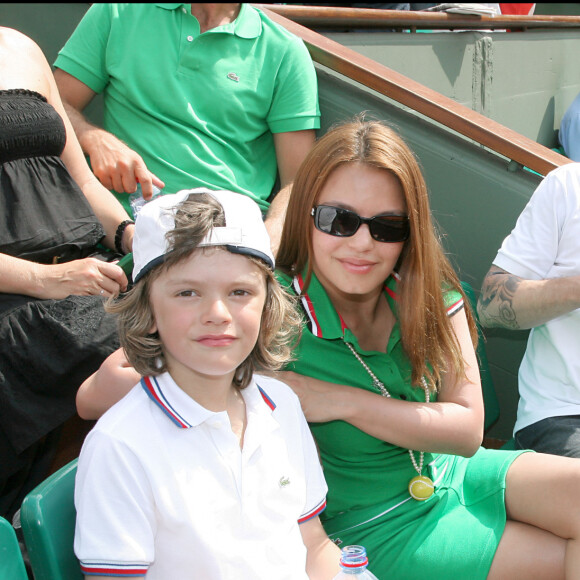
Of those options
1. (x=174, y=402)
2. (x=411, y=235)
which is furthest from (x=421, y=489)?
(x=174, y=402)

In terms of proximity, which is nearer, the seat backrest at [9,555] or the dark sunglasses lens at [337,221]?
the seat backrest at [9,555]

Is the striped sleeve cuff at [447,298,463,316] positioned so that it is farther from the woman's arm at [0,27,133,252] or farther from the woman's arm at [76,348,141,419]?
the woman's arm at [0,27,133,252]

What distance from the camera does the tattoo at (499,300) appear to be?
2.21m

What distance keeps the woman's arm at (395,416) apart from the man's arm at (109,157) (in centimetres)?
103

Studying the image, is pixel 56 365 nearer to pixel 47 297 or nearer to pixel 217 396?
pixel 47 297

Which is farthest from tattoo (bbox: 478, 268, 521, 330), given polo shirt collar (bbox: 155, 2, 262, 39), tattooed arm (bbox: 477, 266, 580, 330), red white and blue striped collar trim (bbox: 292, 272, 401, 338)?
polo shirt collar (bbox: 155, 2, 262, 39)

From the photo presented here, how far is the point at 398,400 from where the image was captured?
1.81m

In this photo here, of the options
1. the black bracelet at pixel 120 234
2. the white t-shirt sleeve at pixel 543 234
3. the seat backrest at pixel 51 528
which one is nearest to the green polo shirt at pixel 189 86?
the black bracelet at pixel 120 234

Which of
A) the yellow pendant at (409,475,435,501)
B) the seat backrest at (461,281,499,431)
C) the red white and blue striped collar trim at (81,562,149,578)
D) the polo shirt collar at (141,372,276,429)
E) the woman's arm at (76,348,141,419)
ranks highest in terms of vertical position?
the polo shirt collar at (141,372,276,429)

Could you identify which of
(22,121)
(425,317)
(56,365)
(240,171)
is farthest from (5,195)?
(425,317)

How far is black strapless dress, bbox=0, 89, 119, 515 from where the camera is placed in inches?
75.7

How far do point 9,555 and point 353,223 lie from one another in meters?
1.05

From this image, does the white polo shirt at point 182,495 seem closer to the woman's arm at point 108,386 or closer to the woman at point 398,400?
the woman's arm at point 108,386

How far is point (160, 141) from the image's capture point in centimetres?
272
